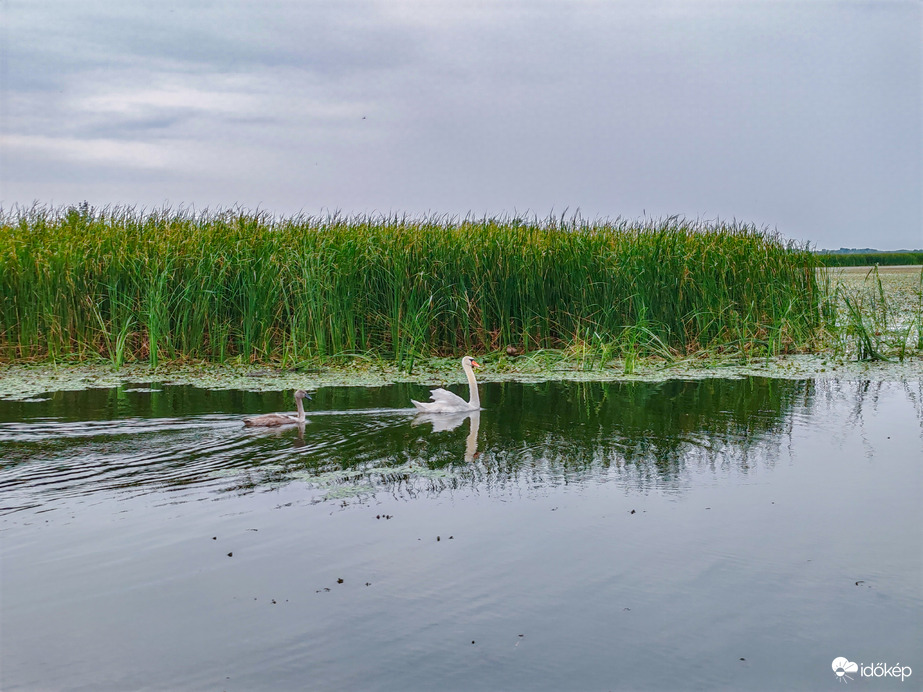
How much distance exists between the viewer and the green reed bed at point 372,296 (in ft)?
40.5

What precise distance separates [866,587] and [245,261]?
31.6 ft

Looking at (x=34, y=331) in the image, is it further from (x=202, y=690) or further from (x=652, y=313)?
(x=202, y=690)

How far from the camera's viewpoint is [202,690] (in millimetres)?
3379

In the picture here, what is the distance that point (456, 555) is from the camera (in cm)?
467

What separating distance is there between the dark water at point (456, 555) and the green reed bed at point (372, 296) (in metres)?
4.30

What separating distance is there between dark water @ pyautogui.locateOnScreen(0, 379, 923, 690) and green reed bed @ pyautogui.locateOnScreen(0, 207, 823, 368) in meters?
4.30

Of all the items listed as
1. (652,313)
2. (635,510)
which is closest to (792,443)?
(635,510)
